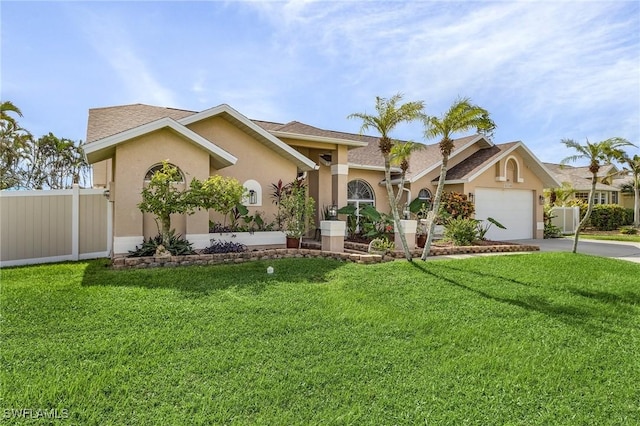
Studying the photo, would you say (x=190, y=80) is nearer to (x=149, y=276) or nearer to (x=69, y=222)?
(x=69, y=222)

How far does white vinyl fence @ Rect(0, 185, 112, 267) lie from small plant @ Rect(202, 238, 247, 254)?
393cm

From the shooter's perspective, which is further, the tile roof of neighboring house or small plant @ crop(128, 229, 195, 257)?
the tile roof of neighboring house

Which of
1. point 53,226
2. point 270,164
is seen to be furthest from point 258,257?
point 53,226

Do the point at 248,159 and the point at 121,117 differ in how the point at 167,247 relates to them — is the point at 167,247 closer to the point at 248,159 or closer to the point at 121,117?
the point at 248,159

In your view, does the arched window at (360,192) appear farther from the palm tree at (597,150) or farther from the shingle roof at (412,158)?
the palm tree at (597,150)

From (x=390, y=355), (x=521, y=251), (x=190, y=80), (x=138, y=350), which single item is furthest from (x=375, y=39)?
(x=138, y=350)

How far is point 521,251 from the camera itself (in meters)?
15.2

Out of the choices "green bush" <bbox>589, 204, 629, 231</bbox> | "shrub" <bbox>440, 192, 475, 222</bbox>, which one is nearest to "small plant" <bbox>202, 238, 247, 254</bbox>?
"shrub" <bbox>440, 192, 475, 222</bbox>

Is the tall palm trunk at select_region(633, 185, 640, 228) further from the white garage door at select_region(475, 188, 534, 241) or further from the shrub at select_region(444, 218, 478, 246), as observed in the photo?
the shrub at select_region(444, 218, 478, 246)

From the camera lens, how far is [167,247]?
1088 centimetres

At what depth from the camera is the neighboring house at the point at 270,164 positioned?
10969mm

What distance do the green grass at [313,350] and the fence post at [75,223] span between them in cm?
363

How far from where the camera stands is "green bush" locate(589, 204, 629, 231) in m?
30.5

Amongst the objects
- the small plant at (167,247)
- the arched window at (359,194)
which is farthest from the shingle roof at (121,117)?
the arched window at (359,194)
